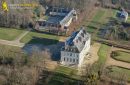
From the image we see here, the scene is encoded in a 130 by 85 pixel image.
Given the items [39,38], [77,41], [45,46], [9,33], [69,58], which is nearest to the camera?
[69,58]

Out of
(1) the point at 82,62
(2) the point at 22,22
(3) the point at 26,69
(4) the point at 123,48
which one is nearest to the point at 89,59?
(1) the point at 82,62

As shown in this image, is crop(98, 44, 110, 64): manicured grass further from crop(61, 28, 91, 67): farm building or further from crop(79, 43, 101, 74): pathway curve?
crop(61, 28, 91, 67): farm building

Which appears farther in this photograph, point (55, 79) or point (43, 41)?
point (43, 41)

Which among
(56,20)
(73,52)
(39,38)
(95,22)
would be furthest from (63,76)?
(95,22)

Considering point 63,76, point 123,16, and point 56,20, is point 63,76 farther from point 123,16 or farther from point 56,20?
point 123,16

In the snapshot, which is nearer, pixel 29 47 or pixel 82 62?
pixel 82 62

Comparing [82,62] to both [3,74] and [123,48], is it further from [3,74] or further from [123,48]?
[3,74]

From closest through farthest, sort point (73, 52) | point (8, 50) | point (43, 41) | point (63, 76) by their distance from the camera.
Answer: point (63, 76)
point (73, 52)
point (8, 50)
point (43, 41)

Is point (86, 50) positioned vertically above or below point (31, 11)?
below
